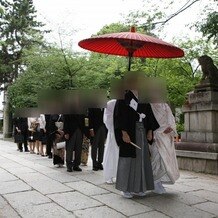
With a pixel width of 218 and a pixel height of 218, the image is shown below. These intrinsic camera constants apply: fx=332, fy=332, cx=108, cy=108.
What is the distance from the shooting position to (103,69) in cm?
2169

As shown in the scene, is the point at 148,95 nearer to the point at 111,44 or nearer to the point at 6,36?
the point at 111,44

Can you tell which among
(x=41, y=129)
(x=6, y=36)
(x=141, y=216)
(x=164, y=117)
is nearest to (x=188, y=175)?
(x=164, y=117)

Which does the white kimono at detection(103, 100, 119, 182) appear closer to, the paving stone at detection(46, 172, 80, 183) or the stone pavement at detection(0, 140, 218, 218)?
the stone pavement at detection(0, 140, 218, 218)

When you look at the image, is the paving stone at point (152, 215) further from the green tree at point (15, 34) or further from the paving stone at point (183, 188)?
the green tree at point (15, 34)

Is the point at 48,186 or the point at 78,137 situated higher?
the point at 78,137

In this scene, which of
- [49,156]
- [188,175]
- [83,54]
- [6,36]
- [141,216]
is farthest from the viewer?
[6,36]

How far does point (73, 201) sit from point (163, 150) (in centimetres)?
164

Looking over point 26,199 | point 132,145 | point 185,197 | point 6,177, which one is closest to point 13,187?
point 26,199

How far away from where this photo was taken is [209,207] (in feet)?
15.3

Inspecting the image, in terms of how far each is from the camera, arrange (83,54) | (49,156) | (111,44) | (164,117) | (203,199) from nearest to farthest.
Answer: (203,199), (164,117), (111,44), (49,156), (83,54)

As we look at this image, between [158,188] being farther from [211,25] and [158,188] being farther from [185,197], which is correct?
[211,25]

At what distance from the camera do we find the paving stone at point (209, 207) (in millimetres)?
4461

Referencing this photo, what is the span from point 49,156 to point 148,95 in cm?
699

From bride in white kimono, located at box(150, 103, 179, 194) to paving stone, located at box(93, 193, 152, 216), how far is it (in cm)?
72
